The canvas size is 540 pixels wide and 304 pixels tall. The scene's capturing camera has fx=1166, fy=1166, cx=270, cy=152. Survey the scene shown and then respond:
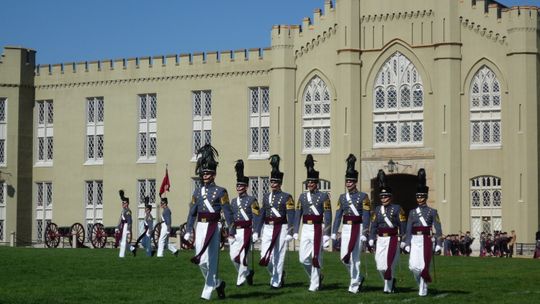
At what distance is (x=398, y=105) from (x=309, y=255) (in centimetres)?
3046

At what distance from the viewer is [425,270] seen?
22.2 meters

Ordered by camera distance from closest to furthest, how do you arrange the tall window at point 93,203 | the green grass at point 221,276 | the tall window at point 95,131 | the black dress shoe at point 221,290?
the black dress shoe at point 221,290, the green grass at point 221,276, the tall window at point 93,203, the tall window at point 95,131

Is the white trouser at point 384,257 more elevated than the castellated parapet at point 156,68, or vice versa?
the castellated parapet at point 156,68

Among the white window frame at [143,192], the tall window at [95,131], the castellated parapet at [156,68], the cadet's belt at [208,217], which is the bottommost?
the cadet's belt at [208,217]

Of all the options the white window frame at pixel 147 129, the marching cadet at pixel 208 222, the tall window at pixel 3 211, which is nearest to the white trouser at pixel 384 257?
the marching cadet at pixel 208 222

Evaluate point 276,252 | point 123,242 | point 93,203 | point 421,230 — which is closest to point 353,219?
point 421,230

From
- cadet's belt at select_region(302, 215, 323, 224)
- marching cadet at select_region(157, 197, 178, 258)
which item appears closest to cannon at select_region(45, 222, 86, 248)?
marching cadet at select_region(157, 197, 178, 258)

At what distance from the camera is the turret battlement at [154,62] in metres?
57.8

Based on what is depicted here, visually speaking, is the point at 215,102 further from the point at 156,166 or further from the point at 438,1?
the point at 438,1

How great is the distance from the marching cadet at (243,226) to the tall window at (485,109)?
28133mm

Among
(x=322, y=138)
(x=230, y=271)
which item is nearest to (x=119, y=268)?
(x=230, y=271)

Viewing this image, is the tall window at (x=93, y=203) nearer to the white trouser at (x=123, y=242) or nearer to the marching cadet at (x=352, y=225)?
the white trouser at (x=123, y=242)

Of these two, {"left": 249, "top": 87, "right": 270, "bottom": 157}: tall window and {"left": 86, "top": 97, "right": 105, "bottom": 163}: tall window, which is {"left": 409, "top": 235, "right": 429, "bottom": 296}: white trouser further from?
{"left": 86, "top": 97, "right": 105, "bottom": 163}: tall window

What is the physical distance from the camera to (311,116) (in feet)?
181
